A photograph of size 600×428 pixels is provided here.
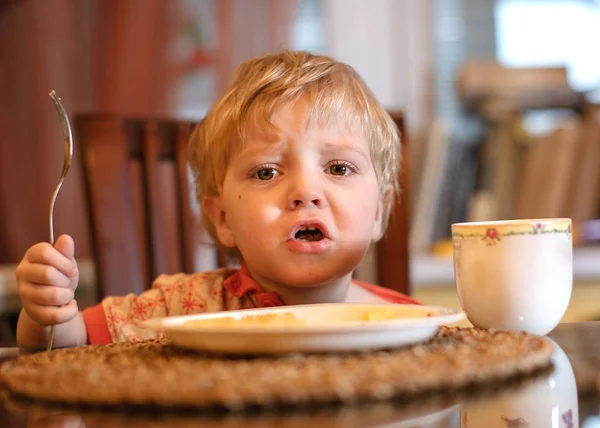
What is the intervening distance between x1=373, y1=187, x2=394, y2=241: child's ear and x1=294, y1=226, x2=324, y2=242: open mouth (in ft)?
0.54

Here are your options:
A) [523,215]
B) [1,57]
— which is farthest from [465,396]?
[1,57]

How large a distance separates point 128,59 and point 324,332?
1830 millimetres

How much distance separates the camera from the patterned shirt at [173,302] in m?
1.05

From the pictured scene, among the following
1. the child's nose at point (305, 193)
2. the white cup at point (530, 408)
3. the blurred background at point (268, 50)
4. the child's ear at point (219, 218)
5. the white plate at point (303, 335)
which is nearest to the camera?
the white cup at point (530, 408)

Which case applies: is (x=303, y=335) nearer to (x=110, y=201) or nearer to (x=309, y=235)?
(x=309, y=235)

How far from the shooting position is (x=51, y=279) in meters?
0.80

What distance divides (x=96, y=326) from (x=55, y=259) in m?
0.27

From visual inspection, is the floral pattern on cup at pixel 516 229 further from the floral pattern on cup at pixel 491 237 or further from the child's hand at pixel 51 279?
the child's hand at pixel 51 279

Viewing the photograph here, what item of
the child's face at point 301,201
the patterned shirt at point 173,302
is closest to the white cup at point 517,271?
the child's face at point 301,201

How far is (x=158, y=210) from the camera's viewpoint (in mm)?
1399

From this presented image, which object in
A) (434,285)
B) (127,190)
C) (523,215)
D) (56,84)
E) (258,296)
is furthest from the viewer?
(56,84)

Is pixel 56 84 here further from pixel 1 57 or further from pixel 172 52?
pixel 172 52

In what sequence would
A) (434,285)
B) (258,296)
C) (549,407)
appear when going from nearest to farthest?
1. (549,407)
2. (258,296)
3. (434,285)

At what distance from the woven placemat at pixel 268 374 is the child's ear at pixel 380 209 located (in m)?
0.52
